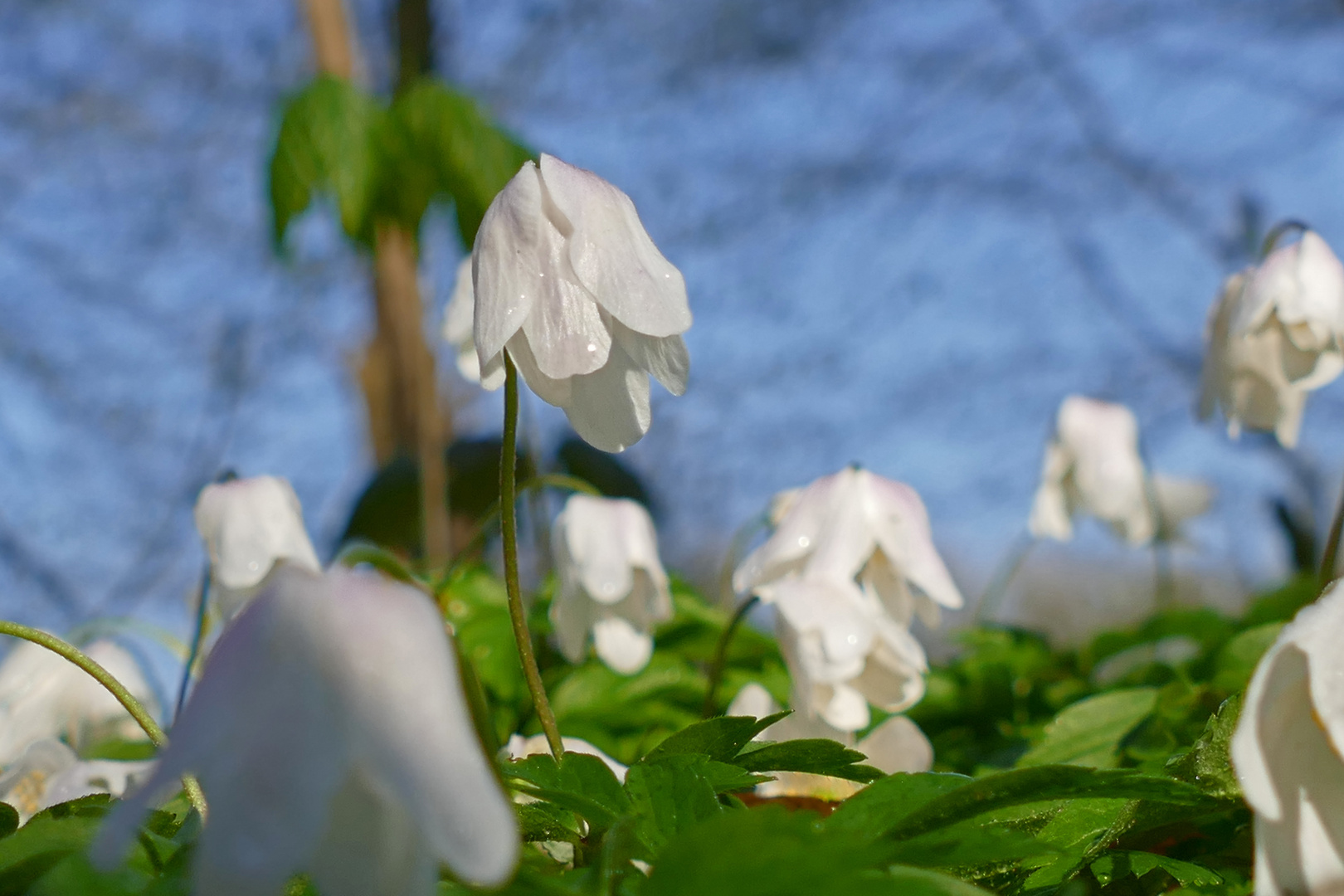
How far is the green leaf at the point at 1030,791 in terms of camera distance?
1.82ft

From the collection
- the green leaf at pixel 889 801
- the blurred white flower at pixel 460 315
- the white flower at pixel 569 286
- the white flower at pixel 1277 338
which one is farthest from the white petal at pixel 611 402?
the blurred white flower at pixel 460 315

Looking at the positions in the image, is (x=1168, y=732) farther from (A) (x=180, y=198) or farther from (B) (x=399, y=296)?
(A) (x=180, y=198)

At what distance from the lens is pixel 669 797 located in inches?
24.0

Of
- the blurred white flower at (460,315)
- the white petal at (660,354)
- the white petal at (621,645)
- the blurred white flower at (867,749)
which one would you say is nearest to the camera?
the white petal at (660,354)

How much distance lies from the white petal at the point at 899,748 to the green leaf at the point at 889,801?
54cm

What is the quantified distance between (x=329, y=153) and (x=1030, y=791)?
2.44 metres

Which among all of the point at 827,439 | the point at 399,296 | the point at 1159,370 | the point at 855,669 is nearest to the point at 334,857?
the point at 855,669

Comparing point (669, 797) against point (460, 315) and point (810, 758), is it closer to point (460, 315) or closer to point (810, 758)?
point (810, 758)

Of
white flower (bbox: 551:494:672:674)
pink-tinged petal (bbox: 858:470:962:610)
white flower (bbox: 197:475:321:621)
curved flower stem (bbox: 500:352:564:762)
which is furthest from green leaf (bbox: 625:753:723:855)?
white flower (bbox: 551:494:672:674)

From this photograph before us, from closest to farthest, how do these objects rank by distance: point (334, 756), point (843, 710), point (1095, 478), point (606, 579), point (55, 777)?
point (334, 756), point (55, 777), point (843, 710), point (606, 579), point (1095, 478)

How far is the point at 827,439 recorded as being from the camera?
7.54 m

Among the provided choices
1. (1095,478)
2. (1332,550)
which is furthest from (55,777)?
(1095,478)

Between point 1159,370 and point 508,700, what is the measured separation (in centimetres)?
584

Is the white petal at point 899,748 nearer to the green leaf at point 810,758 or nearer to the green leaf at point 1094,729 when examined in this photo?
the green leaf at point 1094,729
